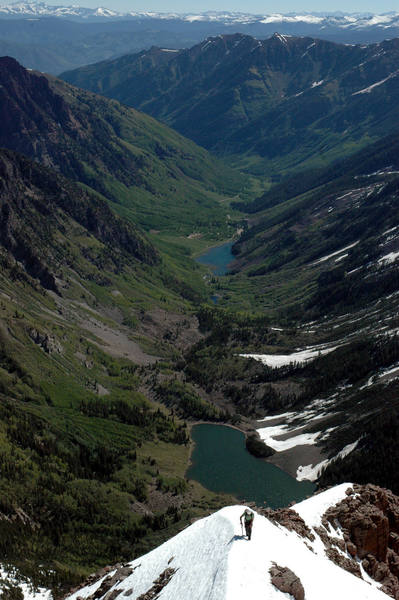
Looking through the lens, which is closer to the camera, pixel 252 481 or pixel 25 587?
pixel 25 587

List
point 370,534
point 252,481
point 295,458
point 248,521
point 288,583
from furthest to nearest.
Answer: point 295,458
point 252,481
point 370,534
point 248,521
point 288,583

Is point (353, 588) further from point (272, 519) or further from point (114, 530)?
point (114, 530)

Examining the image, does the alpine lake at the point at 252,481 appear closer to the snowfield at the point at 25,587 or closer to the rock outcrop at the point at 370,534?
the rock outcrop at the point at 370,534

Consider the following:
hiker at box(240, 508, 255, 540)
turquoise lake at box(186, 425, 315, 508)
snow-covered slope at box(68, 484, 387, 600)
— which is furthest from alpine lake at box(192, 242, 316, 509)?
hiker at box(240, 508, 255, 540)

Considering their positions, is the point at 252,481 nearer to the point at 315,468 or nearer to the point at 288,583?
the point at 315,468

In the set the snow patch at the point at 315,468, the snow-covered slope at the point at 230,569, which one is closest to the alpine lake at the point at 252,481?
the snow patch at the point at 315,468

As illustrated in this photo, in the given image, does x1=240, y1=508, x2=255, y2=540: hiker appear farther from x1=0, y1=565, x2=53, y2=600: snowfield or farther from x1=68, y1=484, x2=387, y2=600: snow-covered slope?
x1=0, y1=565, x2=53, y2=600: snowfield

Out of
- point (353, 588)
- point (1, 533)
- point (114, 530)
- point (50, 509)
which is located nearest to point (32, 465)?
point (50, 509)

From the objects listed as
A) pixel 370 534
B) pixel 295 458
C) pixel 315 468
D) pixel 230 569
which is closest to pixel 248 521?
pixel 230 569

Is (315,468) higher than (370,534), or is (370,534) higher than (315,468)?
(370,534)
